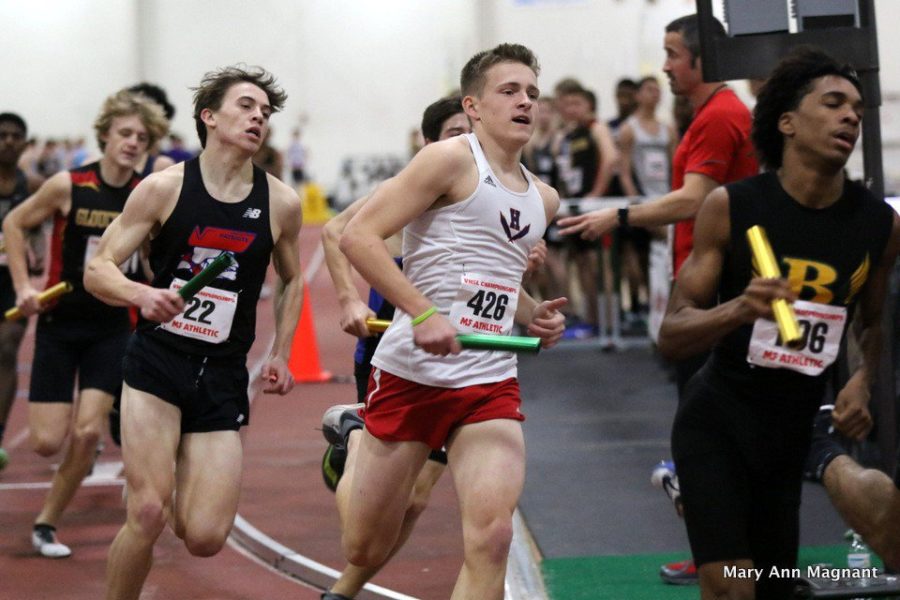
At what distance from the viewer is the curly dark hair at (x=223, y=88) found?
5582mm

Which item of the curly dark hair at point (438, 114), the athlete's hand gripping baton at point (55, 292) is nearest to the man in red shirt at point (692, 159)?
the curly dark hair at point (438, 114)

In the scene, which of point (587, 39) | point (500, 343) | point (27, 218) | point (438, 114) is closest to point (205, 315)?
point (438, 114)

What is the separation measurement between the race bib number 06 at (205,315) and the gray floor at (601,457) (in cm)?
220

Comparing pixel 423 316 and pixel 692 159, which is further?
pixel 692 159

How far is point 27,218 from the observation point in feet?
24.6

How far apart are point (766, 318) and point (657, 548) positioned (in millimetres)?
3069

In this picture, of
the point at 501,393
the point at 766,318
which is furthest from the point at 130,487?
the point at 766,318

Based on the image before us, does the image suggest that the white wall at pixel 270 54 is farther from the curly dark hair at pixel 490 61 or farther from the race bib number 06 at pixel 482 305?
the race bib number 06 at pixel 482 305

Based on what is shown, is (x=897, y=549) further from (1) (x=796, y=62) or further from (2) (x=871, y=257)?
(1) (x=796, y=62)

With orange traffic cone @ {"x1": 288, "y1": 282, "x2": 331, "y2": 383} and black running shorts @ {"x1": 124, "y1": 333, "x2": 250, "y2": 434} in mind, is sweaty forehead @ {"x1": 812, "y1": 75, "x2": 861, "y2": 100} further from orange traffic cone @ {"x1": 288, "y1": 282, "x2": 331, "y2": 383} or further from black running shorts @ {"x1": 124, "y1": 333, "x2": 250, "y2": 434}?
orange traffic cone @ {"x1": 288, "y1": 282, "x2": 331, "y2": 383}

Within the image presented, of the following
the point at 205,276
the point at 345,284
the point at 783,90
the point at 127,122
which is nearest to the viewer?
the point at 783,90

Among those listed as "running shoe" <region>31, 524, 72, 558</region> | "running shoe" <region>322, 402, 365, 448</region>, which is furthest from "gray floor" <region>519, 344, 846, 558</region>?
"running shoe" <region>31, 524, 72, 558</region>

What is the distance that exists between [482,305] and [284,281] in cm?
150

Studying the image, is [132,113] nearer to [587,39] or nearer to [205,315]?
[205,315]
